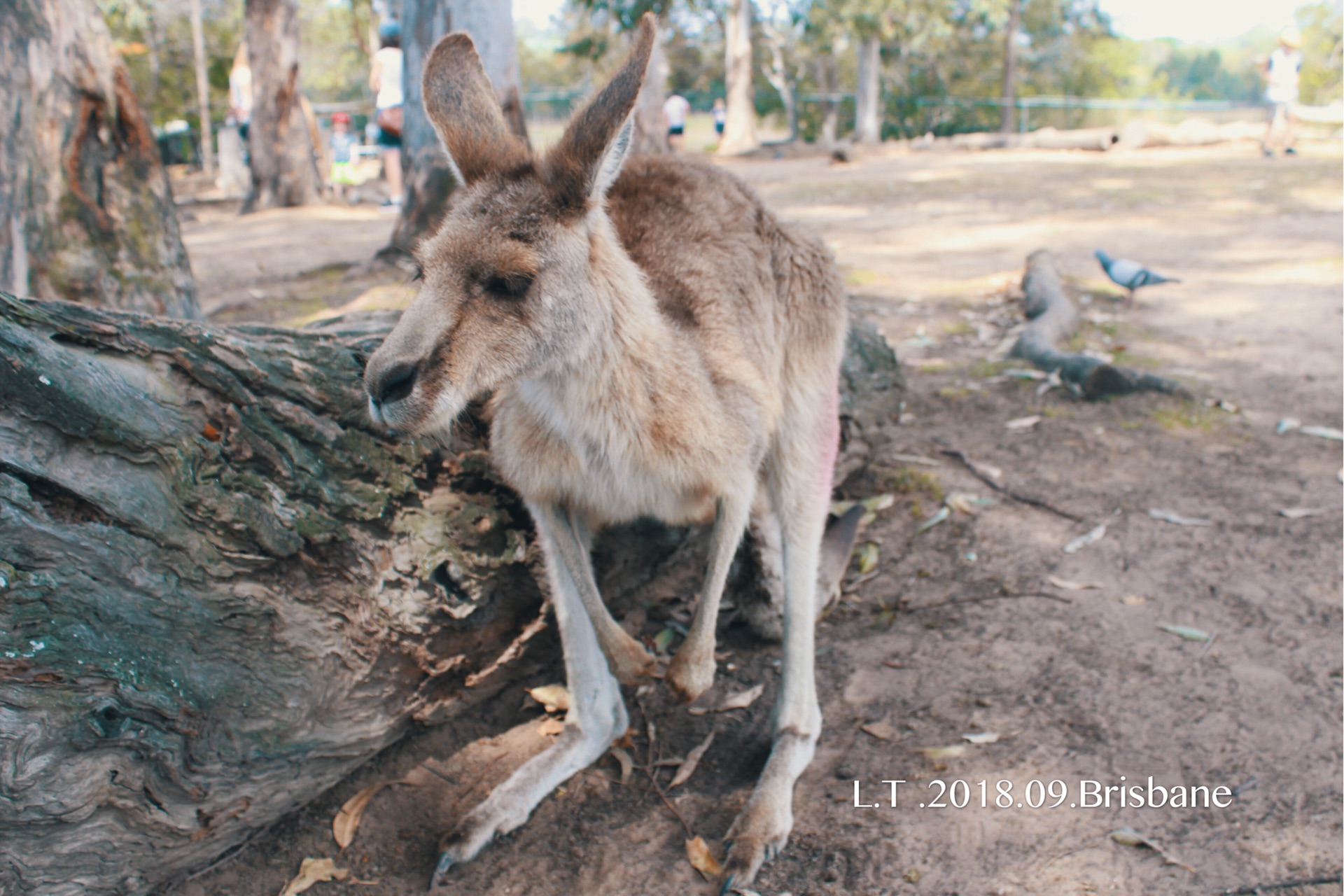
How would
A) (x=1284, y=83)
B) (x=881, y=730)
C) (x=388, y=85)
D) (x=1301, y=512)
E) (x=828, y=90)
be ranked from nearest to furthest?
1. (x=881, y=730)
2. (x=1301, y=512)
3. (x=388, y=85)
4. (x=1284, y=83)
5. (x=828, y=90)

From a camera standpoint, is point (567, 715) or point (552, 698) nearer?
point (567, 715)

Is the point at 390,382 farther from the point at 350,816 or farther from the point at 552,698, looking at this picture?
the point at 552,698

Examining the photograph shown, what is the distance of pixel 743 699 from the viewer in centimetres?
287

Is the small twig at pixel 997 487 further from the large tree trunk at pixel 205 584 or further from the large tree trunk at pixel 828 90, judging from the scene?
the large tree trunk at pixel 828 90

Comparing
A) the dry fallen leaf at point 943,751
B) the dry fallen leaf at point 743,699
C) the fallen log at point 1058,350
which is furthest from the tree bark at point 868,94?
the dry fallen leaf at point 943,751

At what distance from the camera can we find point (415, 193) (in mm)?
6641

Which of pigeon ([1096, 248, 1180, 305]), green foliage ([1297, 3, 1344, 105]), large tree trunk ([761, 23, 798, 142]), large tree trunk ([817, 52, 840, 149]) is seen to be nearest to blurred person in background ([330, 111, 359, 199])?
pigeon ([1096, 248, 1180, 305])

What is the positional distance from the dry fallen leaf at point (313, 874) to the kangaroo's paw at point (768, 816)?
0.86 metres

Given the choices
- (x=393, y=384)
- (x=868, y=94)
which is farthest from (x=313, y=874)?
(x=868, y=94)

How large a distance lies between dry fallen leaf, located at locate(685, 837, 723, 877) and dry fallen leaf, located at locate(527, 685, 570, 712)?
0.62 meters

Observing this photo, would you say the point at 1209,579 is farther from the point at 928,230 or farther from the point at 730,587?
the point at 928,230

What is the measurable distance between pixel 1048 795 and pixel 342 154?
2062 centimetres

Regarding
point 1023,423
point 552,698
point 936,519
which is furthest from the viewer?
point 1023,423

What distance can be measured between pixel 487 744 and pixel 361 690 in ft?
1.63
